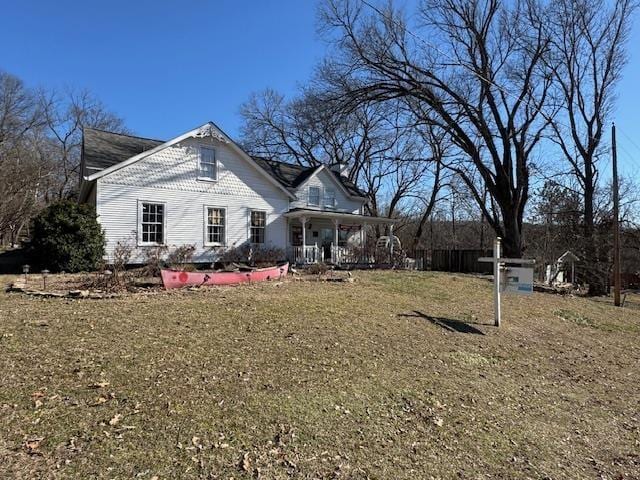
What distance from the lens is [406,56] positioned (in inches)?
888

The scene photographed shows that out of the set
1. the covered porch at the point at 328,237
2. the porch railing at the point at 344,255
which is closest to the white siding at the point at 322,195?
the covered porch at the point at 328,237

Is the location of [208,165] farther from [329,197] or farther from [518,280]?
[518,280]

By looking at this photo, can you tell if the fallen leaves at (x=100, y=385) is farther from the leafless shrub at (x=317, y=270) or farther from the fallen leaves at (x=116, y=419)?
the leafless shrub at (x=317, y=270)

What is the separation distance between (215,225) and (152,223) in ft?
9.21

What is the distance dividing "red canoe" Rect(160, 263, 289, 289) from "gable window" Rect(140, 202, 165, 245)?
6536 mm

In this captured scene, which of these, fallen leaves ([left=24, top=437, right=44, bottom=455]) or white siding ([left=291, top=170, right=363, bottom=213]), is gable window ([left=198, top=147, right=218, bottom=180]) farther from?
fallen leaves ([left=24, top=437, right=44, bottom=455])

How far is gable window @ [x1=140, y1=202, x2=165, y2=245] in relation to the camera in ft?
57.2

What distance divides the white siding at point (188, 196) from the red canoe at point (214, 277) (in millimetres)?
6317

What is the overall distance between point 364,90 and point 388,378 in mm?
19143

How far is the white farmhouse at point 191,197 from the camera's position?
1686cm

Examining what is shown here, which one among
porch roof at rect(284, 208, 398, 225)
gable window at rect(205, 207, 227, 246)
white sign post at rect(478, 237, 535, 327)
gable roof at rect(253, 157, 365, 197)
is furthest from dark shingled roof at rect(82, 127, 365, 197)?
white sign post at rect(478, 237, 535, 327)

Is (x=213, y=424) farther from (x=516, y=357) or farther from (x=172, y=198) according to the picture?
(x=172, y=198)

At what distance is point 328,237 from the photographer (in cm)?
2509

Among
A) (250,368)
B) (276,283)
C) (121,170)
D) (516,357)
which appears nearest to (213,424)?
(250,368)
